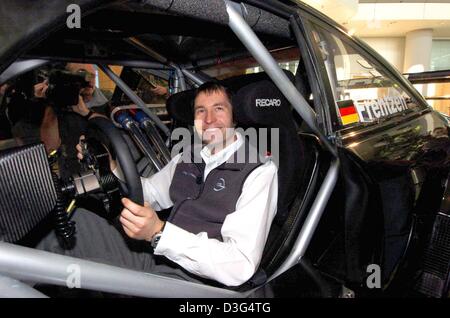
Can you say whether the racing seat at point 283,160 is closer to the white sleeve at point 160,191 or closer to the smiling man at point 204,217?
the smiling man at point 204,217

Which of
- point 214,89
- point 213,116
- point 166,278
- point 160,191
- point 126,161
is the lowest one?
point 166,278

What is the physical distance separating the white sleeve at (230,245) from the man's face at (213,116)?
31cm

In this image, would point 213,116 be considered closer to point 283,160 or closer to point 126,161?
point 283,160

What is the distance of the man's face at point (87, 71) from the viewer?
190cm

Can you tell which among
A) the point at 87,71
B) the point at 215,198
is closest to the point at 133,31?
the point at 87,71

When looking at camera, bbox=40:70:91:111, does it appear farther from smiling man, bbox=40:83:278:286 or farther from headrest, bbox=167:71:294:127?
headrest, bbox=167:71:294:127

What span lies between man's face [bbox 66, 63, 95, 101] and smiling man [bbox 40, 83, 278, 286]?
0.85 m

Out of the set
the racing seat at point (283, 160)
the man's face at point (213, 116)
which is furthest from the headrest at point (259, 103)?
the man's face at point (213, 116)

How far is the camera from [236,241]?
106 cm

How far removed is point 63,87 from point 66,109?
0.78ft

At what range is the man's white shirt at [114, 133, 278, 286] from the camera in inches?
39.9
